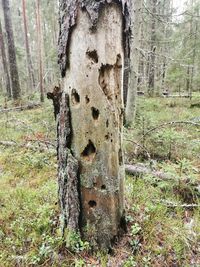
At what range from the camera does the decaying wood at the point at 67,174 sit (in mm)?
2559

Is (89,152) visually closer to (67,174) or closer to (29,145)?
(67,174)

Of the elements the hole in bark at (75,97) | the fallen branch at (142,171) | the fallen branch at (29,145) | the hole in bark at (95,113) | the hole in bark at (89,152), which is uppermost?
the hole in bark at (75,97)

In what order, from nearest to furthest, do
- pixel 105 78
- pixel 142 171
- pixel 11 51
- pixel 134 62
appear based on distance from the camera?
pixel 105 78
pixel 142 171
pixel 134 62
pixel 11 51

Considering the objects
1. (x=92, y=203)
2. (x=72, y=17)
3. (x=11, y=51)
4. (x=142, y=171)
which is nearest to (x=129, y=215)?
(x=92, y=203)

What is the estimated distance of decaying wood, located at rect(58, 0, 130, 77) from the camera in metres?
2.21

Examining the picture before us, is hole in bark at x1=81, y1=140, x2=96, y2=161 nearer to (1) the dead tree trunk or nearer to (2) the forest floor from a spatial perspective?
(1) the dead tree trunk

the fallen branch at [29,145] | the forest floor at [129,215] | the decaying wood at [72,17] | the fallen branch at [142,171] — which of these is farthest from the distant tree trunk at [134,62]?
the decaying wood at [72,17]

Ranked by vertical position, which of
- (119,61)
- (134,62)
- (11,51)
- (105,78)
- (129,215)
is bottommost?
(129,215)

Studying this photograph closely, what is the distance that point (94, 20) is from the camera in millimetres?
2221

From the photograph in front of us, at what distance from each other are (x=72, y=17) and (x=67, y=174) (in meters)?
1.51

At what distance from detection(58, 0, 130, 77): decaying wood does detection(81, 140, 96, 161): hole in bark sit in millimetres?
761

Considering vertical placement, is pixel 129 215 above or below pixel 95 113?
below

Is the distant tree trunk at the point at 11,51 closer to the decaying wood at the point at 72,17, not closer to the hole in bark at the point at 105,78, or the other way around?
the decaying wood at the point at 72,17

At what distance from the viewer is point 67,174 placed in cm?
266
